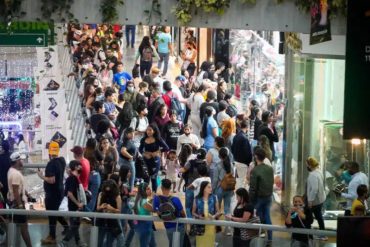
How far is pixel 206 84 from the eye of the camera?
22297 millimetres

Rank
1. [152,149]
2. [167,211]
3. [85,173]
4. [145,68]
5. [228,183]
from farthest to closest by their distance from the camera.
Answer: [145,68], [152,149], [228,183], [85,173], [167,211]

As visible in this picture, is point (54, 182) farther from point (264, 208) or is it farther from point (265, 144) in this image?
point (265, 144)

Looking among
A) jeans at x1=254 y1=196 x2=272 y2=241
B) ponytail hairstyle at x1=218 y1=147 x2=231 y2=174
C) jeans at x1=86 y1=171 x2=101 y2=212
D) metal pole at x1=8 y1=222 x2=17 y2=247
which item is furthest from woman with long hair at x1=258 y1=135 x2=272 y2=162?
metal pole at x1=8 y1=222 x2=17 y2=247

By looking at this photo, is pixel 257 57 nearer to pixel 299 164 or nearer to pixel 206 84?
pixel 206 84

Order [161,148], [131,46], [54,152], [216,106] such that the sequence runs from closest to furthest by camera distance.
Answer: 1. [54,152]
2. [161,148]
3. [216,106]
4. [131,46]

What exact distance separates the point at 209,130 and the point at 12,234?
6.05m

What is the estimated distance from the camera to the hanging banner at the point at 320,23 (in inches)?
527

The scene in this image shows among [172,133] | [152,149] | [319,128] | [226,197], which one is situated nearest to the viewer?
[226,197]

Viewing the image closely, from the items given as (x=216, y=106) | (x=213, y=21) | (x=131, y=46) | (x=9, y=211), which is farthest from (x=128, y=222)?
(x=131, y=46)

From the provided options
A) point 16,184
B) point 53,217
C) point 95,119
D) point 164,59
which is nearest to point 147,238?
point 53,217

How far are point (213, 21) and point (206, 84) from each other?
8.08 metres

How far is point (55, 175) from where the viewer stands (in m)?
15.0

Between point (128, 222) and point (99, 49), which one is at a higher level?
point (99, 49)

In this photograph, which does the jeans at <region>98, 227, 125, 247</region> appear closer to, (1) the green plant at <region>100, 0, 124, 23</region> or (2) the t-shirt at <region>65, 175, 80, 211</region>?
(2) the t-shirt at <region>65, 175, 80, 211</region>
